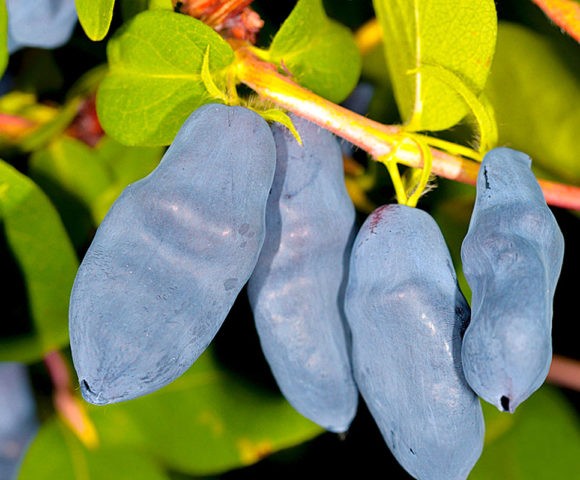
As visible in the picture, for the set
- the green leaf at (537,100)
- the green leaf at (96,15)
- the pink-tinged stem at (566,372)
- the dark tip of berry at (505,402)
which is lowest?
the pink-tinged stem at (566,372)

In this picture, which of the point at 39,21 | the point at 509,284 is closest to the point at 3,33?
the point at 39,21

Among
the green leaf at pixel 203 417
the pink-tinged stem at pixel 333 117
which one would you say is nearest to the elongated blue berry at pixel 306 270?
the pink-tinged stem at pixel 333 117

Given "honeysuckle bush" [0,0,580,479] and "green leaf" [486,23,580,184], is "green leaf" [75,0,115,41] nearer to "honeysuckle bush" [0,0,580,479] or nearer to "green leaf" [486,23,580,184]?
"honeysuckle bush" [0,0,580,479]

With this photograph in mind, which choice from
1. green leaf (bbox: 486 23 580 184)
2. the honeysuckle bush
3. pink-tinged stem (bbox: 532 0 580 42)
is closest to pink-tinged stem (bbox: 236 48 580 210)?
the honeysuckle bush

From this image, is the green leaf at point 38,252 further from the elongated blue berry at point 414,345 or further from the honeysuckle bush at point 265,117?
the elongated blue berry at point 414,345

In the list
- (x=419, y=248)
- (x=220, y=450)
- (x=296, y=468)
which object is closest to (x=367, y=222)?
(x=419, y=248)

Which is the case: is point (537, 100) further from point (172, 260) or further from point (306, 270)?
point (172, 260)

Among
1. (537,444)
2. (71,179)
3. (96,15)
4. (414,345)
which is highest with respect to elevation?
(96,15)
